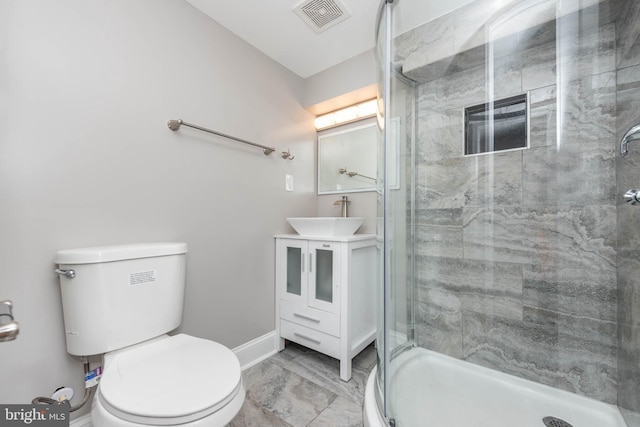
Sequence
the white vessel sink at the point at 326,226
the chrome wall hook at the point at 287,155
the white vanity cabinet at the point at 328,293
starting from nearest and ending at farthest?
the white vanity cabinet at the point at 328,293
the white vessel sink at the point at 326,226
the chrome wall hook at the point at 287,155

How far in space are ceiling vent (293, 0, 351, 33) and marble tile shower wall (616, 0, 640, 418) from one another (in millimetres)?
1195

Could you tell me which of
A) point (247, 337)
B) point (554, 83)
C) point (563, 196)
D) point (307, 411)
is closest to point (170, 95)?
point (247, 337)

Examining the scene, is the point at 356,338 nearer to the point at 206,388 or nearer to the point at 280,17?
the point at 206,388

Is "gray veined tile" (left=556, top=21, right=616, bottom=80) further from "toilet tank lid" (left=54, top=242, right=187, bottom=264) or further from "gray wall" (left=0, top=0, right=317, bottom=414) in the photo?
"toilet tank lid" (left=54, top=242, right=187, bottom=264)

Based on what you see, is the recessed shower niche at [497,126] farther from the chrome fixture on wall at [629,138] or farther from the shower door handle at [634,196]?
the shower door handle at [634,196]

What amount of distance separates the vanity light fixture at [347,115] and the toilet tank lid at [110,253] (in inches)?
61.0

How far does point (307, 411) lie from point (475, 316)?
979 mm

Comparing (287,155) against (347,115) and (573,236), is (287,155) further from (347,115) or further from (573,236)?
(573,236)

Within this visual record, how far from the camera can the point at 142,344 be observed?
1127 mm

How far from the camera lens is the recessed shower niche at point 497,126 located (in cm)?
129

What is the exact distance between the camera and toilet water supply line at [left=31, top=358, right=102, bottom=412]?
99 centimetres

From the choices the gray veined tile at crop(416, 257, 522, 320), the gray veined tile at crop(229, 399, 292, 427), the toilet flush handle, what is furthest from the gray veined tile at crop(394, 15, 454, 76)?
the gray veined tile at crop(229, 399, 292, 427)

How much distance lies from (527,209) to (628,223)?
322mm

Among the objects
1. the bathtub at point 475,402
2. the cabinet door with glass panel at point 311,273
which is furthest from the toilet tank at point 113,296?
the bathtub at point 475,402
